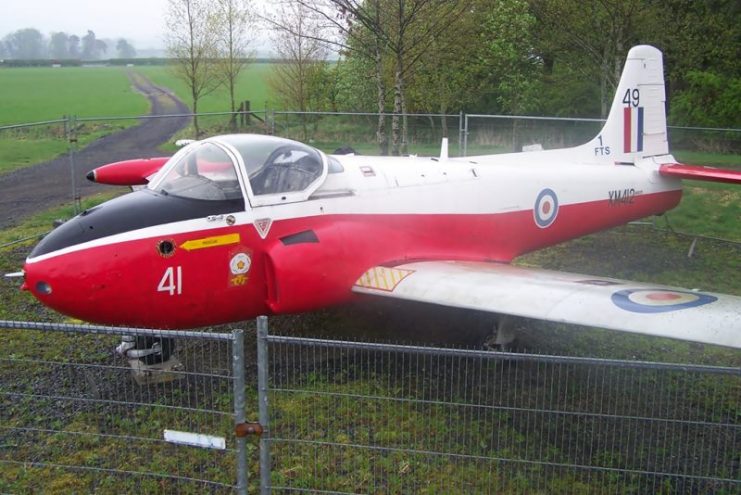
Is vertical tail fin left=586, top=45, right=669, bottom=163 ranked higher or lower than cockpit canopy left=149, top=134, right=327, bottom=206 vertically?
higher

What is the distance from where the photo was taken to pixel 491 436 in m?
5.39

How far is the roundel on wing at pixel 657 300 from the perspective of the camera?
5.62 metres

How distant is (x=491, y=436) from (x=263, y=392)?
95.8 inches

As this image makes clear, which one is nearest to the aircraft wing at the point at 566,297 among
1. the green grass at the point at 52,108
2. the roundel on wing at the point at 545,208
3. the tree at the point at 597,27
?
the roundel on wing at the point at 545,208

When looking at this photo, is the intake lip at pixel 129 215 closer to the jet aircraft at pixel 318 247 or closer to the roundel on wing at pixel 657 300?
the jet aircraft at pixel 318 247

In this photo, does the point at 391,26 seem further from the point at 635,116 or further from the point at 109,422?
the point at 109,422

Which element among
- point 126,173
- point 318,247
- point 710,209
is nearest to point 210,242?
point 318,247

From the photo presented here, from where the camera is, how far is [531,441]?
5379 mm

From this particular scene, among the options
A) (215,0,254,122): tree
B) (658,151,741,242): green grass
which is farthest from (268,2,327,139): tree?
(658,151,741,242): green grass

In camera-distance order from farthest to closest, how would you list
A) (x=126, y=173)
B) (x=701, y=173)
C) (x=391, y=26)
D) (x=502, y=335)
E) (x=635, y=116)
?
(x=391, y=26) < (x=635, y=116) < (x=126, y=173) < (x=701, y=173) < (x=502, y=335)

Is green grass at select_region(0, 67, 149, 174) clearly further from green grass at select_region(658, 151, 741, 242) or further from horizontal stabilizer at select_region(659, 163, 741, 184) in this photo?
green grass at select_region(658, 151, 741, 242)

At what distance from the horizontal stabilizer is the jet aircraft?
0.17 metres

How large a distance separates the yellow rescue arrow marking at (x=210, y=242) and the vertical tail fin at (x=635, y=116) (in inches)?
271

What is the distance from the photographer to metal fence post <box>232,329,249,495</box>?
362cm
